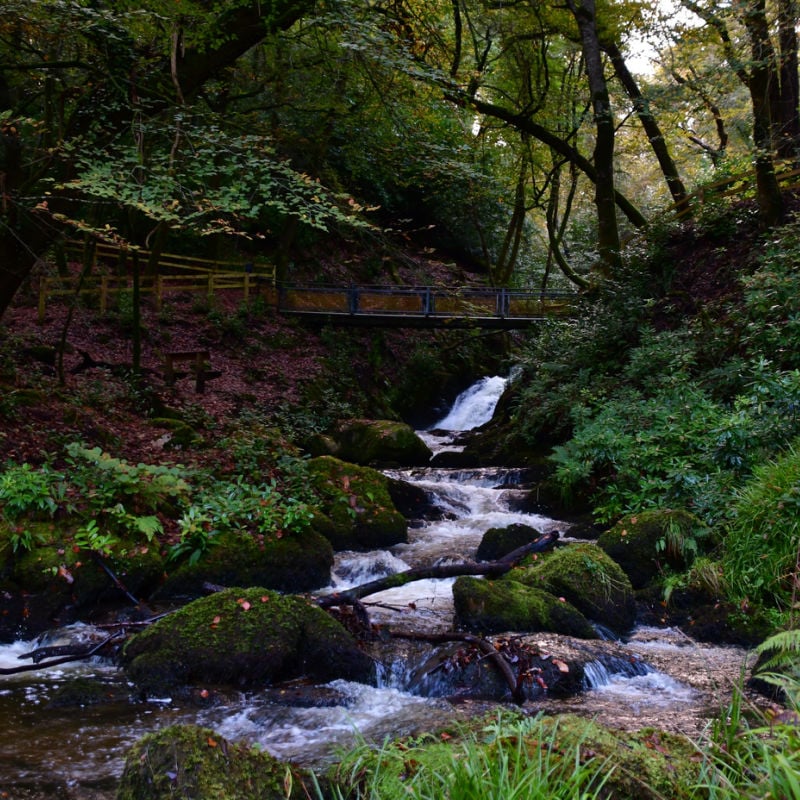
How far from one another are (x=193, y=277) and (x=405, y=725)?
53.5 ft

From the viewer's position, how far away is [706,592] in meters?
6.86

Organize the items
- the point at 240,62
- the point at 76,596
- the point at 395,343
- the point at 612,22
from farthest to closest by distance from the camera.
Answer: the point at 395,343, the point at 612,22, the point at 240,62, the point at 76,596

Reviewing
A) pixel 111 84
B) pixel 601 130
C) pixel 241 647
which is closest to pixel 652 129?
pixel 601 130

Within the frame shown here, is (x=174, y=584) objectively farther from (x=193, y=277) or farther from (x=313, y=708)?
(x=193, y=277)

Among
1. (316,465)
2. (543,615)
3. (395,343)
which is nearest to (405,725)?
(543,615)

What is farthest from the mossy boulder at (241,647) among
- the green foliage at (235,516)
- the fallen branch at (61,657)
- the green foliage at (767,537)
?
the green foliage at (767,537)

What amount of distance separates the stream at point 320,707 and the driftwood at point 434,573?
0.66 feet

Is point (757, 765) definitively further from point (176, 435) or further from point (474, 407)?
point (474, 407)

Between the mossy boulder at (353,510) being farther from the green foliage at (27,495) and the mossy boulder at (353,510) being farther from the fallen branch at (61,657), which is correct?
the fallen branch at (61,657)

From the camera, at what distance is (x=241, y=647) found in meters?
5.34

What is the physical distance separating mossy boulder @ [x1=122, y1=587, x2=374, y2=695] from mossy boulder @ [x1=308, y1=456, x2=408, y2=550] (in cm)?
347

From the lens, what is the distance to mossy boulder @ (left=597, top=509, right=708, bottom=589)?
24.4ft

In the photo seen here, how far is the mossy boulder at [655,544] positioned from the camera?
744 cm

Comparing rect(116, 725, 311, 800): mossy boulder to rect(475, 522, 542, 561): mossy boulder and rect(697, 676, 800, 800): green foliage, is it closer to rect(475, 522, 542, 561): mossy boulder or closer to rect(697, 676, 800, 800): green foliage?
rect(697, 676, 800, 800): green foliage
